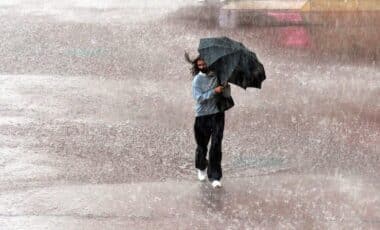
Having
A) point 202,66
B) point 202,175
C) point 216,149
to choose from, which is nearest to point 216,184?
point 202,175

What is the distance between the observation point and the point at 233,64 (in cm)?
774

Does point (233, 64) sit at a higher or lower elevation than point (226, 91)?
higher

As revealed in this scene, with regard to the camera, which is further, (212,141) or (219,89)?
(212,141)

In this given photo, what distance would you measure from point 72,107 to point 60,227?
11.6 ft

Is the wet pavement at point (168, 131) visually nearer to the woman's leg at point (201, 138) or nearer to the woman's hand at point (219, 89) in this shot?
the woman's leg at point (201, 138)

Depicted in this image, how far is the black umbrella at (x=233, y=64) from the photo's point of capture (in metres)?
7.75

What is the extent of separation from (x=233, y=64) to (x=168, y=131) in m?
2.56

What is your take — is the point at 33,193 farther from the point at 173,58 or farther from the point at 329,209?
the point at 173,58

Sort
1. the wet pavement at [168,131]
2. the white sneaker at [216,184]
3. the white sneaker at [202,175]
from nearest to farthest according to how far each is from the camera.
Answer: the wet pavement at [168,131], the white sneaker at [216,184], the white sneaker at [202,175]

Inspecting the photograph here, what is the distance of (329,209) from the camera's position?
8055 mm

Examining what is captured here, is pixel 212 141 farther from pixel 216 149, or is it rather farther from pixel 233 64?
pixel 233 64

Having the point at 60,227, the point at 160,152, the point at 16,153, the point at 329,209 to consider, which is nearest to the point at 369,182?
the point at 329,209

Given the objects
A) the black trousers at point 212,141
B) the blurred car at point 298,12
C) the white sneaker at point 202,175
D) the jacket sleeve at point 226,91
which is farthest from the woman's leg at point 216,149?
the blurred car at point 298,12

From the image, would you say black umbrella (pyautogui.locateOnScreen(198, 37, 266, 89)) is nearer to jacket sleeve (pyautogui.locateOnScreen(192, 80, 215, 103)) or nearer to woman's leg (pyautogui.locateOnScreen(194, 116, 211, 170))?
jacket sleeve (pyautogui.locateOnScreen(192, 80, 215, 103))
